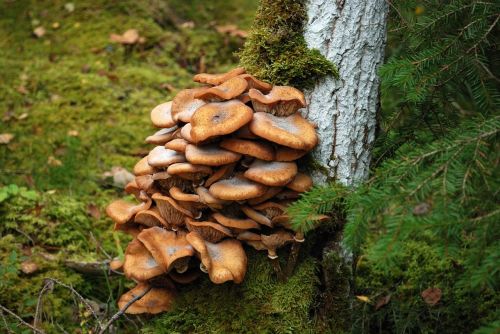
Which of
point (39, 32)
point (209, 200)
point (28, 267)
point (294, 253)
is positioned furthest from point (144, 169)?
point (39, 32)

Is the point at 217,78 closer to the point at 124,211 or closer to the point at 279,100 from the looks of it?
the point at 279,100

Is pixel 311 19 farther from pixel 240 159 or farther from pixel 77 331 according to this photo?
pixel 77 331

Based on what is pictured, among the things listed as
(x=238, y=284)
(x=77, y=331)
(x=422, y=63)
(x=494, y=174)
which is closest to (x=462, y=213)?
(x=494, y=174)

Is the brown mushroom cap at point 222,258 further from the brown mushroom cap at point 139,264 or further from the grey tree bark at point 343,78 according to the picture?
the grey tree bark at point 343,78

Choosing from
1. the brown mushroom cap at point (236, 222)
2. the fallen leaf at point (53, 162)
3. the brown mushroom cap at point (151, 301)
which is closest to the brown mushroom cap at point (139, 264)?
the brown mushroom cap at point (151, 301)

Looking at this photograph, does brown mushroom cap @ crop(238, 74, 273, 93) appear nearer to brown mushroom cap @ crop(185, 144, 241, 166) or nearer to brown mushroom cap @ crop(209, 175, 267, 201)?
brown mushroom cap @ crop(185, 144, 241, 166)

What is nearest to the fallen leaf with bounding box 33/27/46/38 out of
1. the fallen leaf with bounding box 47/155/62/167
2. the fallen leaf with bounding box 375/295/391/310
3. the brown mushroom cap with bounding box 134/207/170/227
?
the fallen leaf with bounding box 47/155/62/167
